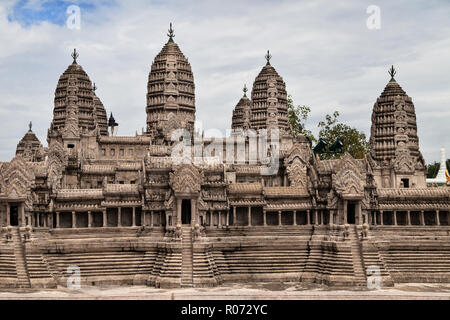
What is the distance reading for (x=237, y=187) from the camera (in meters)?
58.6

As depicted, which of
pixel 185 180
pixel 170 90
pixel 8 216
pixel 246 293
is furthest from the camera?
pixel 170 90

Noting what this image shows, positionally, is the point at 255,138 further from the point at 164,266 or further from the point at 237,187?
the point at 164,266

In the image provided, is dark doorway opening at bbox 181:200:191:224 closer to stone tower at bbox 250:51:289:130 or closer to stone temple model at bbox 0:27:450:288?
stone temple model at bbox 0:27:450:288

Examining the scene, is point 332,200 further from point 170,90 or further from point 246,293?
point 170,90

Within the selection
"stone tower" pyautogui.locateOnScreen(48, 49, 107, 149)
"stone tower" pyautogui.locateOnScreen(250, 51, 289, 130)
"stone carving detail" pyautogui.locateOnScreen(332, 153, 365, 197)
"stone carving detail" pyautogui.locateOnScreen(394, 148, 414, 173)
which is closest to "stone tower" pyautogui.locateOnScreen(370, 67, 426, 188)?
"stone carving detail" pyautogui.locateOnScreen(394, 148, 414, 173)

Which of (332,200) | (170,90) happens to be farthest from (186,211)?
(170,90)

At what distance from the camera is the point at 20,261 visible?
5222cm

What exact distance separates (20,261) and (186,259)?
1139 centimetres

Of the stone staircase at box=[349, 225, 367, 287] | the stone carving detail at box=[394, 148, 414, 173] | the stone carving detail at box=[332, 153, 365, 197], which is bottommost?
the stone staircase at box=[349, 225, 367, 287]

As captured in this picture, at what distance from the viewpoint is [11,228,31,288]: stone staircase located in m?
50.9

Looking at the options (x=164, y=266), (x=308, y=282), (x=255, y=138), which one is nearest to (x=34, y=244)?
(x=164, y=266)

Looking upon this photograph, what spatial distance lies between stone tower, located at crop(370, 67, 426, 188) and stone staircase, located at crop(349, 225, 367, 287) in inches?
1092

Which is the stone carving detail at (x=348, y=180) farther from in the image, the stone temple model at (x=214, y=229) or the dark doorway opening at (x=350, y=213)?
the dark doorway opening at (x=350, y=213)

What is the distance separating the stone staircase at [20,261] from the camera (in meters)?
50.9
